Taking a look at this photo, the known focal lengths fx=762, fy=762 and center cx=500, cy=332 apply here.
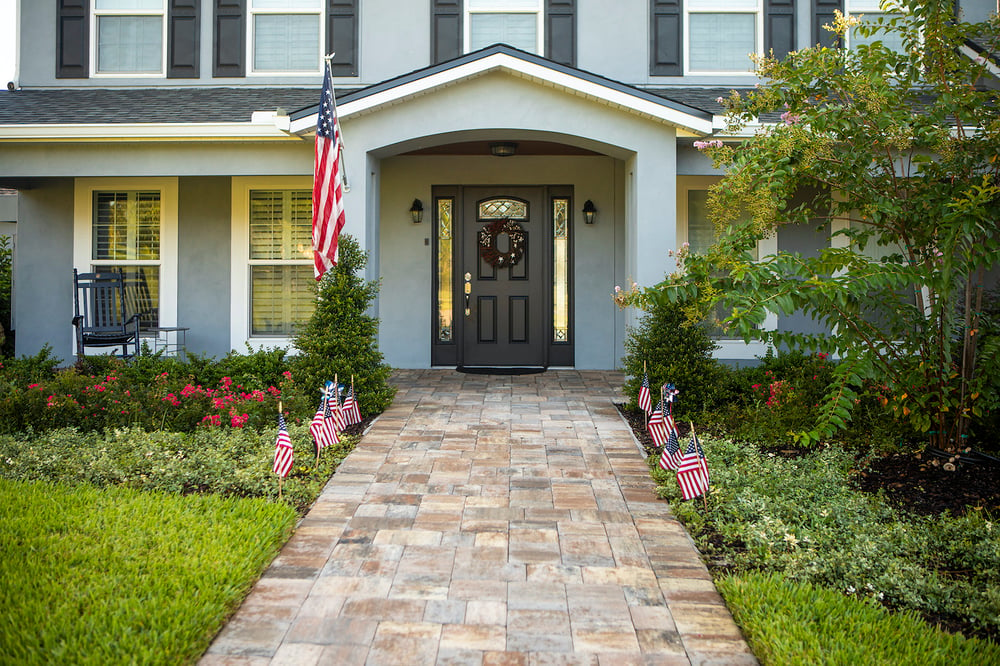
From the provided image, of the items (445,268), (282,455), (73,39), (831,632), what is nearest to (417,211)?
→ (445,268)

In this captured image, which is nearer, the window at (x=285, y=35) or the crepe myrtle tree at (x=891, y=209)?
the crepe myrtle tree at (x=891, y=209)

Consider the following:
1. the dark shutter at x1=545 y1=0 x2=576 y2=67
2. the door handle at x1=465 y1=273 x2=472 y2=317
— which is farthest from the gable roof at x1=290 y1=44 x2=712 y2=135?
the door handle at x1=465 y1=273 x2=472 y2=317

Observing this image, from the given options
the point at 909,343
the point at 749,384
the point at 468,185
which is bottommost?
the point at 749,384

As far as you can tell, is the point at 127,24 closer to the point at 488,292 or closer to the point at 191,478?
the point at 488,292

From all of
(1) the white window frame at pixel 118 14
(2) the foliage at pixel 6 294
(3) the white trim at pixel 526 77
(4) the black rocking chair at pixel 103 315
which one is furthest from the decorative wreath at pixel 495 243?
(2) the foliage at pixel 6 294

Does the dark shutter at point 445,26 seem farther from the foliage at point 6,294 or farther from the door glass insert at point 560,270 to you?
the foliage at point 6,294

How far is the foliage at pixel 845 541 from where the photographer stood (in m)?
3.28

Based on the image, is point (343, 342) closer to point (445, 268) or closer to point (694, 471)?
point (445, 268)

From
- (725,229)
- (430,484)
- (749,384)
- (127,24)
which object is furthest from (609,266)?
(127,24)

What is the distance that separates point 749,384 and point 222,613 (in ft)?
18.3

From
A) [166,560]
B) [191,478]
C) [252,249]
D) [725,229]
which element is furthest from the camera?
[252,249]

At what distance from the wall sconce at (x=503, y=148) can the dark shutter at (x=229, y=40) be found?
3.35 meters

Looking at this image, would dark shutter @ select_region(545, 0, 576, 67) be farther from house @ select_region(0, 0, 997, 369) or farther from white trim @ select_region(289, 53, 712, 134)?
white trim @ select_region(289, 53, 712, 134)

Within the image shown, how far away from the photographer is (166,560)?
348 centimetres
